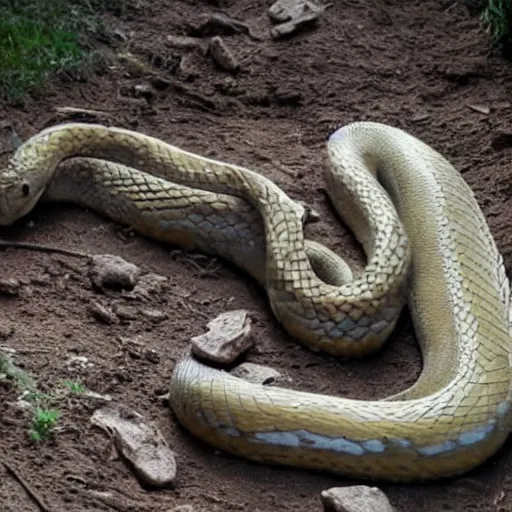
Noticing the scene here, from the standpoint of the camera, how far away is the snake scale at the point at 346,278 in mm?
5438

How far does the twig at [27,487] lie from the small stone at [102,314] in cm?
131

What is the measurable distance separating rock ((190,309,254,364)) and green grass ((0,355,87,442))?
599 millimetres

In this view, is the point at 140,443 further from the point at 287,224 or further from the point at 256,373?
the point at 287,224

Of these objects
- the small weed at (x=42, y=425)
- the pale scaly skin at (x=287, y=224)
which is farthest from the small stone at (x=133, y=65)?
the small weed at (x=42, y=425)

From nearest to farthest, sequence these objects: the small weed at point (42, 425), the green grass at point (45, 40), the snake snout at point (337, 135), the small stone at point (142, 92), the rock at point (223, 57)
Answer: the small weed at point (42, 425), the snake snout at point (337, 135), the green grass at point (45, 40), the small stone at point (142, 92), the rock at point (223, 57)

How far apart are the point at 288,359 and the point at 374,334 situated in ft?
1.39

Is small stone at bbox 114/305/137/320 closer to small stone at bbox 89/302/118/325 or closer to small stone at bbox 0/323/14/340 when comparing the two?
small stone at bbox 89/302/118/325

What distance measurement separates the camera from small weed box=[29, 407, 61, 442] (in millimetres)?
5090

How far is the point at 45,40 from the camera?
805 cm

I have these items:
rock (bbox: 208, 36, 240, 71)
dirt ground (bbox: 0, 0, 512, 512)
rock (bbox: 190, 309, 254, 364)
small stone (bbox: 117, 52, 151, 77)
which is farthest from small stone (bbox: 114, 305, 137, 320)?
rock (bbox: 208, 36, 240, 71)

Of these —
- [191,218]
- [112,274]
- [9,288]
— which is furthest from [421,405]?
[9,288]

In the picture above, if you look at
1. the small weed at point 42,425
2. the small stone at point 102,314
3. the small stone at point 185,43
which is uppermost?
the small stone at point 185,43

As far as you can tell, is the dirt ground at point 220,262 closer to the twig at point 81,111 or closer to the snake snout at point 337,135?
the twig at point 81,111

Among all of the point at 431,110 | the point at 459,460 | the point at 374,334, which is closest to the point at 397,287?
the point at 374,334
